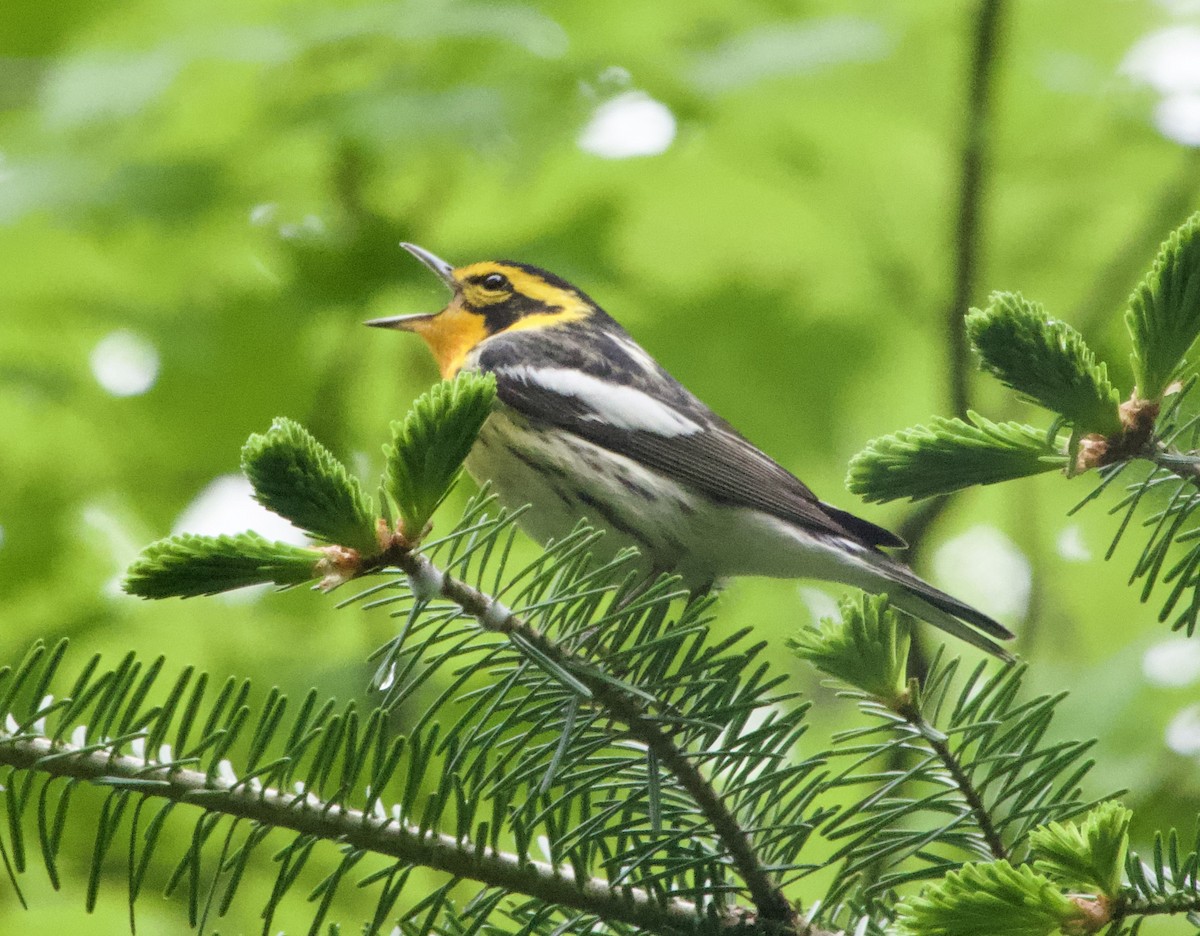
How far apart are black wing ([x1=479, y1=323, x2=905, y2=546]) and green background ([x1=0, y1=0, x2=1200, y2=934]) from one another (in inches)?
21.2

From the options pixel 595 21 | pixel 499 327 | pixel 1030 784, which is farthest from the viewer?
pixel 499 327

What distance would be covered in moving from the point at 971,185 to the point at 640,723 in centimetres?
260

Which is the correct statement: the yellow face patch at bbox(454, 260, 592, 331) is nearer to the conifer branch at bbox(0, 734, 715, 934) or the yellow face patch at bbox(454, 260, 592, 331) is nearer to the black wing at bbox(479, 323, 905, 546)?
the black wing at bbox(479, 323, 905, 546)

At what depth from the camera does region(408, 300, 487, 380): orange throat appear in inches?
137

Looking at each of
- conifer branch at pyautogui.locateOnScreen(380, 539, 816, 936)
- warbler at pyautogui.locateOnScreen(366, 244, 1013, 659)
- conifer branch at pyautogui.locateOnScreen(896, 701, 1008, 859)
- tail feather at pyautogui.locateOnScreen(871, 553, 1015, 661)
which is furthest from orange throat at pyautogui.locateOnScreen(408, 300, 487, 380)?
conifer branch at pyautogui.locateOnScreen(896, 701, 1008, 859)

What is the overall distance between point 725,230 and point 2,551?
2.50 meters

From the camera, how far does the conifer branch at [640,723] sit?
136 centimetres

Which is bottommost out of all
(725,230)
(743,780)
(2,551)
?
(743,780)

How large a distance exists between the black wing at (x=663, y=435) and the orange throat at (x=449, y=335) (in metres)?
0.26

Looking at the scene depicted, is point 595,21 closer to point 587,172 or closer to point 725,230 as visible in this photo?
point 587,172

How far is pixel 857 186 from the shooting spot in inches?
159

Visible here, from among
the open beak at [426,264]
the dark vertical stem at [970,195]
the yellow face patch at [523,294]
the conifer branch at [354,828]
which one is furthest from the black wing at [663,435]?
the conifer branch at [354,828]

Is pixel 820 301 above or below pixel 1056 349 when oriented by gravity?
above

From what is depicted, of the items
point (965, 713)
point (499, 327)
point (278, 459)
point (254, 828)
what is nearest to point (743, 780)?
point (965, 713)
